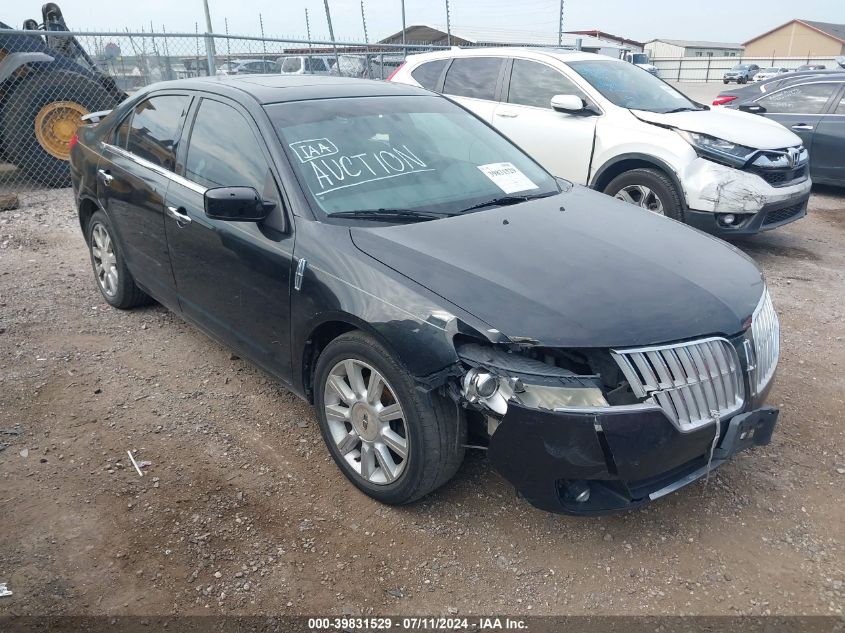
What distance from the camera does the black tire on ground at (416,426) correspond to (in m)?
2.55

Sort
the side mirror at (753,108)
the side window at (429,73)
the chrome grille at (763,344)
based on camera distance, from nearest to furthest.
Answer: the chrome grille at (763,344) < the side window at (429,73) < the side mirror at (753,108)

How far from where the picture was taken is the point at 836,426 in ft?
11.5

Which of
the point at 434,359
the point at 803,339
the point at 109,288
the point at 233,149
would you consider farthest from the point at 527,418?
the point at 109,288

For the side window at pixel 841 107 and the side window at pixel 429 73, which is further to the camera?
the side window at pixel 841 107

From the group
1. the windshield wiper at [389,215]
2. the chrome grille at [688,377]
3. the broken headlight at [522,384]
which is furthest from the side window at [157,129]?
the chrome grille at [688,377]

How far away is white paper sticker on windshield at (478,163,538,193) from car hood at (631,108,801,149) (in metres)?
3.08

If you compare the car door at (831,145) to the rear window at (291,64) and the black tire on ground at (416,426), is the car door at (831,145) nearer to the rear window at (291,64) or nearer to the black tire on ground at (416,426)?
the black tire on ground at (416,426)

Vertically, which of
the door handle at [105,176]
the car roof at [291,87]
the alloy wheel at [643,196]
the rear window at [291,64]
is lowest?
the alloy wheel at [643,196]

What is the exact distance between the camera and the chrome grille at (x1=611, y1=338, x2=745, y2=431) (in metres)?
2.37

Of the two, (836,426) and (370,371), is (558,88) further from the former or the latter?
(370,371)

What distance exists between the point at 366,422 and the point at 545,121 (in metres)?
4.80

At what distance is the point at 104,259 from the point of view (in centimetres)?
492

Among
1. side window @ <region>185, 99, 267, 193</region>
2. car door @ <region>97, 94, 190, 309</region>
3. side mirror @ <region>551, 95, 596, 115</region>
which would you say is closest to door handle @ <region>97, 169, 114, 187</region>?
car door @ <region>97, 94, 190, 309</region>

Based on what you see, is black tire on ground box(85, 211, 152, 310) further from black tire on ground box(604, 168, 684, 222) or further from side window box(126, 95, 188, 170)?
black tire on ground box(604, 168, 684, 222)
